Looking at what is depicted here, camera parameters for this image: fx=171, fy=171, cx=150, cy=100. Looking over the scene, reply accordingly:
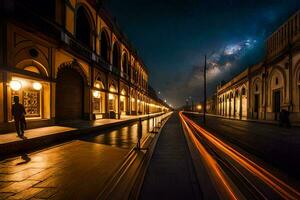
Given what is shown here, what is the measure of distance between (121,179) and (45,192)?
1.55 metres

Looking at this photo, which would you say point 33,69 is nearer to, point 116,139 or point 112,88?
point 116,139

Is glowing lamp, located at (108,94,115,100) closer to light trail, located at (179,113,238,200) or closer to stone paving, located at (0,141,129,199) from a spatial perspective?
stone paving, located at (0,141,129,199)

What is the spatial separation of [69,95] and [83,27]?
25.3 feet

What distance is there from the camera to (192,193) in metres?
3.44

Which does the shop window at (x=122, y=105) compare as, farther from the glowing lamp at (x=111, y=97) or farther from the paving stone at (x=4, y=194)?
the paving stone at (x=4, y=194)

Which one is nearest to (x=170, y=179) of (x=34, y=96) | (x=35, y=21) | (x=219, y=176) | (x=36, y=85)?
(x=219, y=176)

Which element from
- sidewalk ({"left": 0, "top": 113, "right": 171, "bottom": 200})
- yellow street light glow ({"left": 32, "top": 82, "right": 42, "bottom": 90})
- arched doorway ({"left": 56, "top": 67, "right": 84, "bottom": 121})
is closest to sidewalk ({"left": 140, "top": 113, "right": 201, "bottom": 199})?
sidewalk ({"left": 0, "top": 113, "right": 171, "bottom": 200})

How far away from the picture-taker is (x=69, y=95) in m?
15.9

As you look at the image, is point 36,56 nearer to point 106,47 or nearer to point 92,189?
point 92,189

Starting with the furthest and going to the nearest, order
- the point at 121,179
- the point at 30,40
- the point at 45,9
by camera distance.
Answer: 1. the point at 45,9
2. the point at 30,40
3. the point at 121,179

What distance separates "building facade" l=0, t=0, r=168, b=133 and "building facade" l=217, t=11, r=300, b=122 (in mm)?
23304


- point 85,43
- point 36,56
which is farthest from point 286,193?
point 85,43

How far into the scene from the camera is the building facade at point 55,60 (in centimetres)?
947

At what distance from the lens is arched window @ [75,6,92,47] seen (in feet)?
57.6
